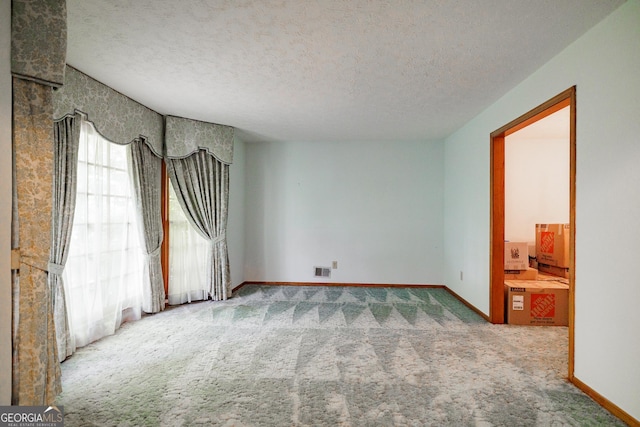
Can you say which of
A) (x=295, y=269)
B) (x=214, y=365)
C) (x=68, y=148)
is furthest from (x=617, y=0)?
(x=295, y=269)

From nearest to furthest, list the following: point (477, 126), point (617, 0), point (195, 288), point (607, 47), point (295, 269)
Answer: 1. point (617, 0)
2. point (607, 47)
3. point (477, 126)
4. point (195, 288)
5. point (295, 269)

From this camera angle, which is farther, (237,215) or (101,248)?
(237,215)

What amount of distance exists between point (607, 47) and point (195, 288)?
188 inches

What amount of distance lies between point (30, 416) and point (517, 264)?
447 centimetres

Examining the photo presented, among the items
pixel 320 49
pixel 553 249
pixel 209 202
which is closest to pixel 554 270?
pixel 553 249

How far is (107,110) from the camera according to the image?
9.40ft

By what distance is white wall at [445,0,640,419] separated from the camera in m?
1.75

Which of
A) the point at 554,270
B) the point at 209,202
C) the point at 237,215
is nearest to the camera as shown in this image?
the point at 554,270

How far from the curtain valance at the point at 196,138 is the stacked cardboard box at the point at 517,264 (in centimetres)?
392

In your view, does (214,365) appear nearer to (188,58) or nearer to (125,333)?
(125,333)

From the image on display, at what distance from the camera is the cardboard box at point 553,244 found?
364 centimetres

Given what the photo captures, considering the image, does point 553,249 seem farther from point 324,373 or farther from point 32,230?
point 32,230

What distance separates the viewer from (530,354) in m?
2.63

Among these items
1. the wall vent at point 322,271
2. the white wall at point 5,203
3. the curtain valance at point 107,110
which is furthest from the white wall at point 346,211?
the white wall at point 5,203
